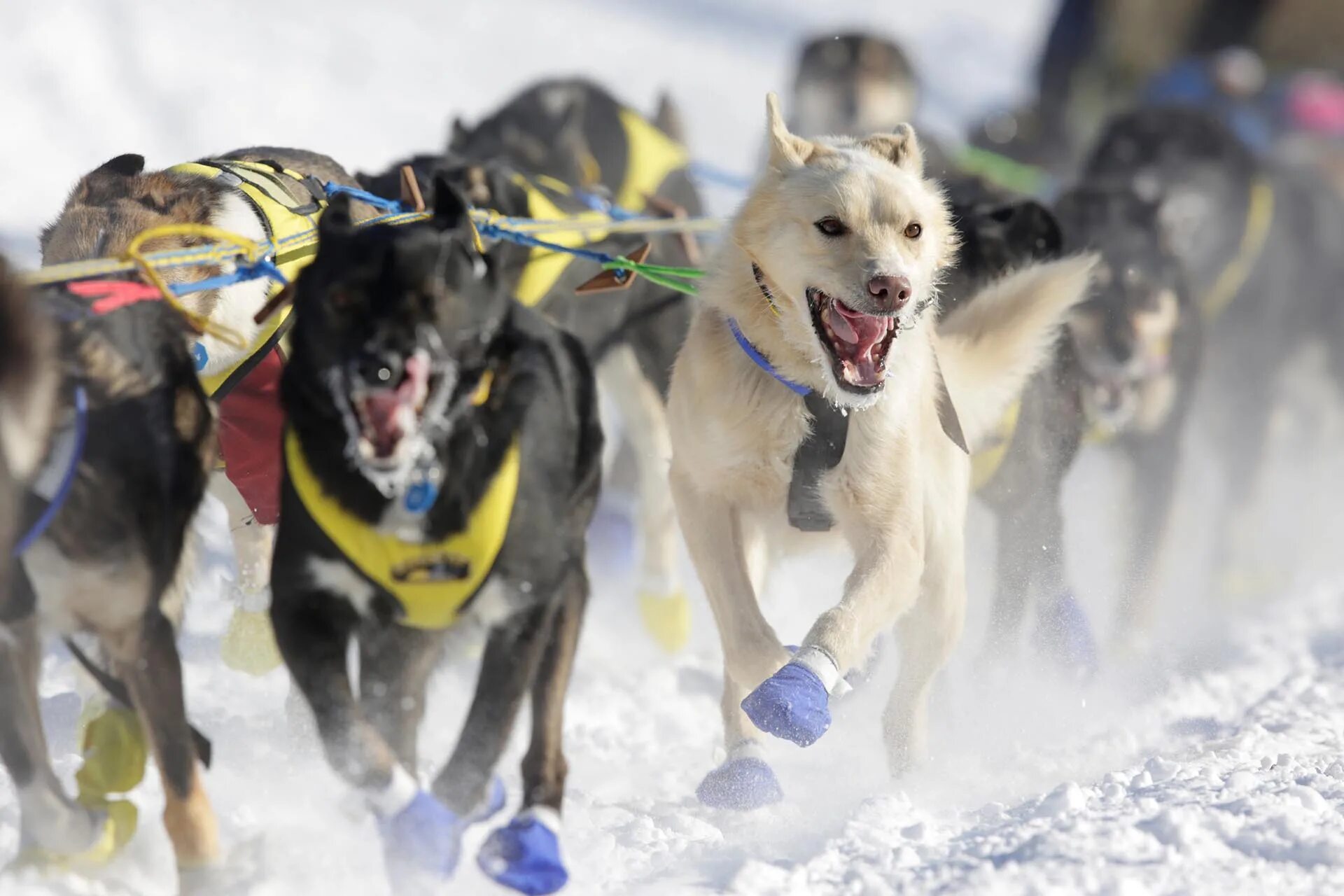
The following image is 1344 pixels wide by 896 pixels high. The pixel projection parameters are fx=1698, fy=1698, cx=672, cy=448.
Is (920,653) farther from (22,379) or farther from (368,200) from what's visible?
(22,379)

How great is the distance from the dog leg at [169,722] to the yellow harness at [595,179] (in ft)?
5.95

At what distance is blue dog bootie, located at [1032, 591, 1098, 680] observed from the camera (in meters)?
4.49

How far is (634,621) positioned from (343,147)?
5.57 meters

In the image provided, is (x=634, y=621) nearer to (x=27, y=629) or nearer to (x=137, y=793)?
(x=137, y=793)

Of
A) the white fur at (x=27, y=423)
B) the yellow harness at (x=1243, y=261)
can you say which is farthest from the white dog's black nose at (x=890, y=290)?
the yellow harness at (x=1243, y=261)

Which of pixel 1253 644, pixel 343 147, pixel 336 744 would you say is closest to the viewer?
pixel 336 744

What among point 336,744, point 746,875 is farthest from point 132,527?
point 746,875

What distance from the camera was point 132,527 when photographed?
261cm

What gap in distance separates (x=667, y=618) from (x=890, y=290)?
86.5 inches

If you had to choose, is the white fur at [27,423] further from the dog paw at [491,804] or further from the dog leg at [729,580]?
the dog leg at [729,580]

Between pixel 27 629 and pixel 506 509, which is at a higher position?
pixel 506 509

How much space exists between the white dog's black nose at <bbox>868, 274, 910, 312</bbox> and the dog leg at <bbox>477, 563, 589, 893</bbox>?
74 centimetres

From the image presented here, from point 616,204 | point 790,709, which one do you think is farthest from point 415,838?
point 616,204

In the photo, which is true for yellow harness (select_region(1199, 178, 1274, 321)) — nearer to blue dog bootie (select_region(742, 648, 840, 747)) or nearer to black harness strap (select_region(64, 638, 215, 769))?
blue dog bootie (select_region(742, 648, 840, 747))
